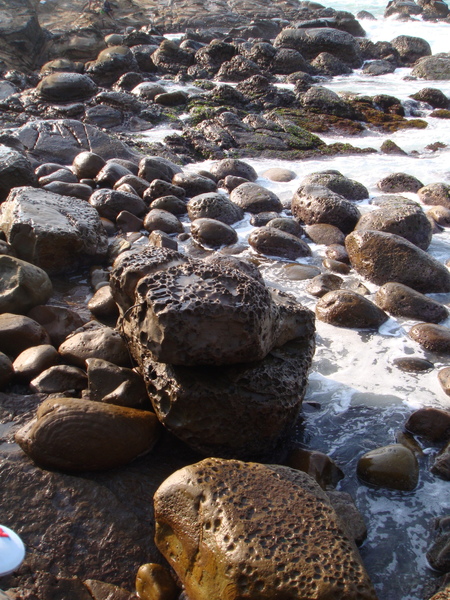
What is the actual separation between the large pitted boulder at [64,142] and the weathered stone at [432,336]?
5.76 meters

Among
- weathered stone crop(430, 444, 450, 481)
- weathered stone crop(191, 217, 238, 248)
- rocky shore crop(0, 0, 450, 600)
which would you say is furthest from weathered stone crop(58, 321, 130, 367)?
weathered stone crop(191, 217, 238, 248)

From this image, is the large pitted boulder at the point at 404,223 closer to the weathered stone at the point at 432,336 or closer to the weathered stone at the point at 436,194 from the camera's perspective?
the weathered stone at the point at 436,194

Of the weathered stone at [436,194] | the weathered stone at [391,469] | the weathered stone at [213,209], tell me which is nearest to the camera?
the weathered stone at [391,469]

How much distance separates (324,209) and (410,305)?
7.25ft

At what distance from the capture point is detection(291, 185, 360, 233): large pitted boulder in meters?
6.56

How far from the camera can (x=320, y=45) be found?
16875 mm

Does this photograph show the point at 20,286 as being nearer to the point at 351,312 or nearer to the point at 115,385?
the point at 115,385

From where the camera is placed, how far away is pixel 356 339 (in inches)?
177

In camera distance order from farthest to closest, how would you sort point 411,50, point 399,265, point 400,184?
1. point 411,50
2. point 400,184
3. point 399,265

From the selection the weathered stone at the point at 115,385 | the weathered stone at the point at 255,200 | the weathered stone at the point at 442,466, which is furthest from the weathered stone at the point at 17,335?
the weathered stone at the point at 255,200

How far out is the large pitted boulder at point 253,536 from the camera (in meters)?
2.06

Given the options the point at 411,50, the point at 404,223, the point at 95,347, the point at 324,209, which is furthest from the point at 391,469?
the point at 411,50

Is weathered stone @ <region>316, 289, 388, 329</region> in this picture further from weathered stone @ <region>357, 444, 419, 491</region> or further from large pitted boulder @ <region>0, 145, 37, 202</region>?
Result: large pitted boulder @ <region>0, 145, 37, 202</region>

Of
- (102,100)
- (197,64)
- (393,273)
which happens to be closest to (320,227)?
(393,273)
